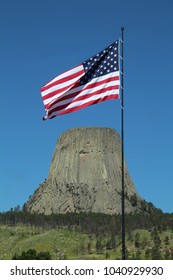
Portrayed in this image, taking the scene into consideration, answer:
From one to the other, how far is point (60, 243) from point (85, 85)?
136 meters

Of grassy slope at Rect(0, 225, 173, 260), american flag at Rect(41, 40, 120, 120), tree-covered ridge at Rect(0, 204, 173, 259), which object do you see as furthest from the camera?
grassy slope at Rect(0, 225, 173, 260)

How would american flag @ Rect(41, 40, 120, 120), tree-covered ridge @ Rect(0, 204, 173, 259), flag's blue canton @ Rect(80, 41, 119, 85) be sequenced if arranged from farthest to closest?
tree-covered ridge @ Rect(0, 204, 173, 259), flag's blue canton @ Rect(80, 41, 119, 85), american flag @ Rect(41, 40, 120, 120)

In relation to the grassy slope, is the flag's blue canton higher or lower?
higher

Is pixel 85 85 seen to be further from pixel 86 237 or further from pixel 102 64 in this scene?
pixel 86 237

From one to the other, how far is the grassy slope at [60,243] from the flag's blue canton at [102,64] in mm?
110906

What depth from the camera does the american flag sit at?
30547 millimetres

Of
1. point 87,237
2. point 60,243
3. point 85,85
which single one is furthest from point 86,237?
point 85,85

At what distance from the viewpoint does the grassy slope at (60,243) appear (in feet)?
491

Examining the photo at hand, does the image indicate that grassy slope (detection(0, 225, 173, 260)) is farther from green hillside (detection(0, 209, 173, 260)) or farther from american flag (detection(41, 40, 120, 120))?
american flag (detection(41, 40, 120, 120))

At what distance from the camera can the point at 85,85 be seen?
31094 millimetres

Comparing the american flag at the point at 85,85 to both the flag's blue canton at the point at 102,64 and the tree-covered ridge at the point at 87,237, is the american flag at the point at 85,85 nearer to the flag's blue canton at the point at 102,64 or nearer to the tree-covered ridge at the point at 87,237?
the flag's blue canton at the point at 102,64

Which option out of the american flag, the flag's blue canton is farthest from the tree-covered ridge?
the flag's blue canton
